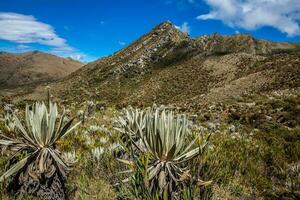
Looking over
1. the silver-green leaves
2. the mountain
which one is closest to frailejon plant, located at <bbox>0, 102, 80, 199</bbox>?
the silver-green leaves

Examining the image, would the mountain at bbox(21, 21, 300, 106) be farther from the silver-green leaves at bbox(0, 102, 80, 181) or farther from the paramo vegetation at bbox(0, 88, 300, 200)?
the silver-green leaves at bbox(0, 102, 80, 181)

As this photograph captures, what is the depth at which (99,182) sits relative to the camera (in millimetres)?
4664

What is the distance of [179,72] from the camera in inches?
2657

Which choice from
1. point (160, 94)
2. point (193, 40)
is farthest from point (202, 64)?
point (193, 40)

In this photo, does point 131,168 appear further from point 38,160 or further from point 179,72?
point 179,72

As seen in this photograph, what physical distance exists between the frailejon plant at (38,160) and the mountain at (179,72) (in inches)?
1288

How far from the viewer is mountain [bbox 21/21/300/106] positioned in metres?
42.0

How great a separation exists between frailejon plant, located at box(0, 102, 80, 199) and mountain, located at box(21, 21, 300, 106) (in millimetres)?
32724

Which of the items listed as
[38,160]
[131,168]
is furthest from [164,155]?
[38,160]

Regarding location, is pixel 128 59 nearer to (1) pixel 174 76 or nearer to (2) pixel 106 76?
(2) pixel 106 76

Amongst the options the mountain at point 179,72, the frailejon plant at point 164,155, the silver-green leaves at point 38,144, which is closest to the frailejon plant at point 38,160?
the silver-green leaves at point 38,144

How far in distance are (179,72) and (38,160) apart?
64.2m

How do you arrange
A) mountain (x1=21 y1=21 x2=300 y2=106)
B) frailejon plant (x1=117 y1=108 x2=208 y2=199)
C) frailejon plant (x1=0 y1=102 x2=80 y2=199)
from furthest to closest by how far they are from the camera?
1. mountain (x1=21 y1=21 x2=300 y2=106)
2. frailejon plant (x1=0 y1=102 x2=80 y2=199)
3. frailejon plant (x1=117 y1=108 x2=208 y2=199)

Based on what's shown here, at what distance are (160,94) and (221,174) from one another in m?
53.6
